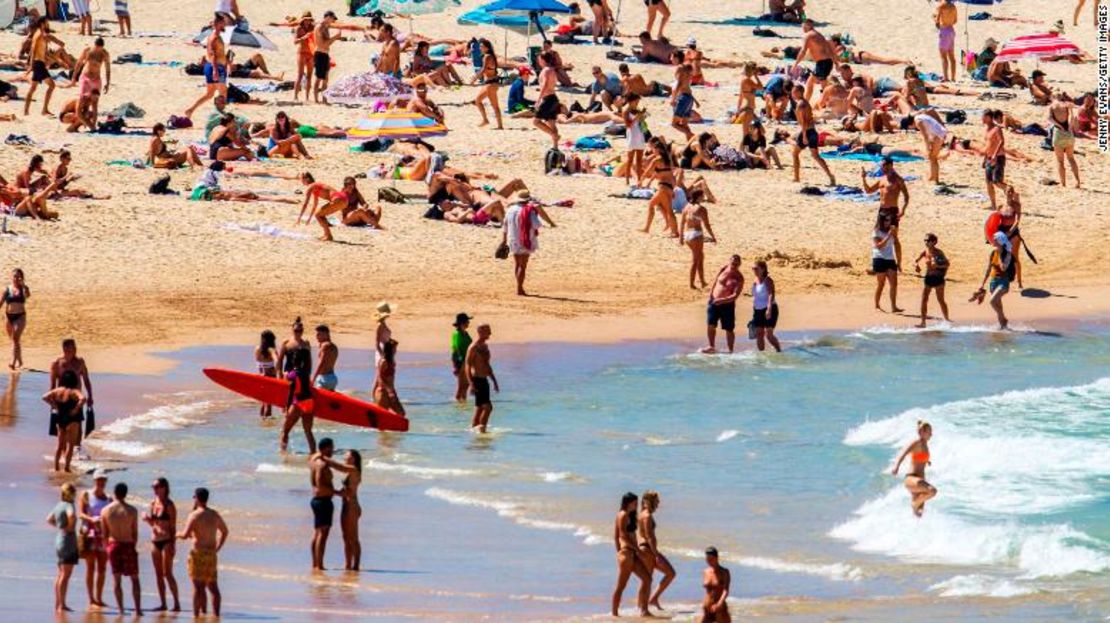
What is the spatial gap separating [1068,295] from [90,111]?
1435cm

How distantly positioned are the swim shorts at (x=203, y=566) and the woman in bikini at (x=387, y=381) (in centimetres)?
626

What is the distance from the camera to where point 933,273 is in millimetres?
26719

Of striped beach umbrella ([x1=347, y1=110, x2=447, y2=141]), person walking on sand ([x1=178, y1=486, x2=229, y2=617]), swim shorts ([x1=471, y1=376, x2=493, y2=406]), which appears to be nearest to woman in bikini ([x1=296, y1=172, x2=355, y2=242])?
striped beach umbrella ([x1=347, y1=110, x2=447, y2=141])

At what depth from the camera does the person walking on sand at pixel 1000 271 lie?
26.7m

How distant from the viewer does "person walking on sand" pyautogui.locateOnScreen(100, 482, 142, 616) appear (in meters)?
15.5

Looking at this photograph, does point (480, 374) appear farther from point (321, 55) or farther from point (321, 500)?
point (321, 55)

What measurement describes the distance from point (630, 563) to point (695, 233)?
38.4 ft

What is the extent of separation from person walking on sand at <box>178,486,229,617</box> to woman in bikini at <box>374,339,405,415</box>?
603 centimetres

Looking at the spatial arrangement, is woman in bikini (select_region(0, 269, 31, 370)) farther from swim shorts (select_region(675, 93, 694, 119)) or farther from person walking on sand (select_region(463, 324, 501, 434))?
swim shorts (select_region(675, 93, 694, 119))

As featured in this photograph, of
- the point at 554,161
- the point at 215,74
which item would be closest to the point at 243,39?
the point at 215,74

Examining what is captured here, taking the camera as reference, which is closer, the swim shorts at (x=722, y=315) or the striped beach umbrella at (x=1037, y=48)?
the swim shorts at (x=722, y=315)

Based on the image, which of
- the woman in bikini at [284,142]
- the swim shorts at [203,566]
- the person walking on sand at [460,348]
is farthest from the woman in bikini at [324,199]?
the swim shorts at [203,566]

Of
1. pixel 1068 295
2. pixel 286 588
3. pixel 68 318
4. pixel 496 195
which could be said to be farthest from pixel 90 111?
pixel 286 588

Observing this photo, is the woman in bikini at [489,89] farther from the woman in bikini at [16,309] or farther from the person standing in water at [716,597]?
the person standing in water at [716,597]
